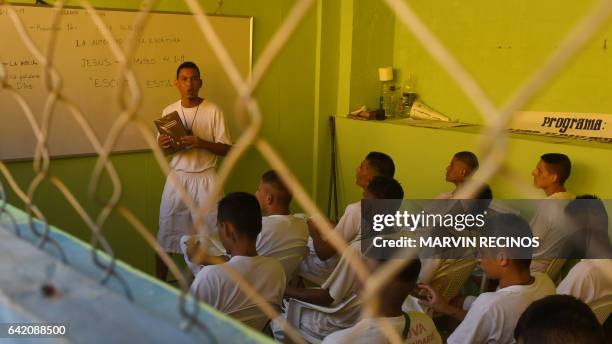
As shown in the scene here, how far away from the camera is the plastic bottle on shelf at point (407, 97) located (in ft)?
15.2

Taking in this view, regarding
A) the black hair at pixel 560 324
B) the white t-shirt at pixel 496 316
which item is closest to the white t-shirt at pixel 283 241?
the white t-shirt at pixel 496 316

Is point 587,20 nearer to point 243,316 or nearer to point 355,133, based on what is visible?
point 243,316

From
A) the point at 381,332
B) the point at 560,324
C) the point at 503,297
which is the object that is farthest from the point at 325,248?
the point at 560,324

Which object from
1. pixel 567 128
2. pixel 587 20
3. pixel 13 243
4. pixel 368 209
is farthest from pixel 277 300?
pixel 567 128

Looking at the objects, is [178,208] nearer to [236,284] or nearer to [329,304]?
[329,304]

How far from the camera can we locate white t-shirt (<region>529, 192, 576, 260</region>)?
304cm

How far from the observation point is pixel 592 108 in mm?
3738

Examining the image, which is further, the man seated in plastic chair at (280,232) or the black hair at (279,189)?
the black hair at (279,189)

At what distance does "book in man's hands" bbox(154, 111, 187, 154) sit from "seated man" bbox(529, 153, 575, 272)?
6.56 feet

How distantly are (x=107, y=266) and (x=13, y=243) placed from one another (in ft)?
0.72

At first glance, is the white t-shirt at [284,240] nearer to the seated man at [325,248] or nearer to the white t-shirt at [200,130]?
the seated man at [325,248]

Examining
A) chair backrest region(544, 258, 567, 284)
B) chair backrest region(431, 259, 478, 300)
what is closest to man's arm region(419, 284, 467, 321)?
chair backrest region(431, 259, 478, 300)

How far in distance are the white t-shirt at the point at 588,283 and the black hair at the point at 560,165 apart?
0.94 m

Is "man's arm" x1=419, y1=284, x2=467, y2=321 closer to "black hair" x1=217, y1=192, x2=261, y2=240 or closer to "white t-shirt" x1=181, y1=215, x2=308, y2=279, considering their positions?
"white t-shirt" x1=181, y1=215, x2=308, y2=279
